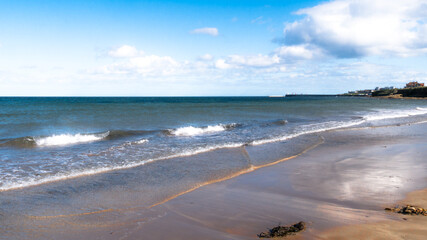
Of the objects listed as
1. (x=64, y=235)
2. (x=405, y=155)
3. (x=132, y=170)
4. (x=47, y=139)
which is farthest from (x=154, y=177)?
(x=47, y=139)

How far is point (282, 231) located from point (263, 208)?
43.7 inches

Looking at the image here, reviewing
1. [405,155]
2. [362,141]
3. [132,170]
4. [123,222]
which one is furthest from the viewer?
[362,141]

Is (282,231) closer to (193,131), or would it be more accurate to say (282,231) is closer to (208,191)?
(208,191)

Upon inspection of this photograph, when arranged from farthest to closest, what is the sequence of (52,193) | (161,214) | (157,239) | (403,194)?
(52,193) → (403,194) → (161,214) → (157,239)

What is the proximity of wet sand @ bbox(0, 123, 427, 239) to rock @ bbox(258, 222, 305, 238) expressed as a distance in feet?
0.41

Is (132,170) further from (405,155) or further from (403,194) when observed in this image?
(405,155)

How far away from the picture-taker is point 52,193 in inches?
260

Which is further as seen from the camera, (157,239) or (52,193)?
(52,193)

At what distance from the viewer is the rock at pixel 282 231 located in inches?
166

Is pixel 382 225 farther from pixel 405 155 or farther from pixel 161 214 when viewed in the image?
pixel 405 155

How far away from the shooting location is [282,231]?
14.1ft

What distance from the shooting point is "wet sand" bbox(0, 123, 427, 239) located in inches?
176

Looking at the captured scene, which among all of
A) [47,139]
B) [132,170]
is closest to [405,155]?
[132,170]

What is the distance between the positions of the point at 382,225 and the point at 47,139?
16.0 m
